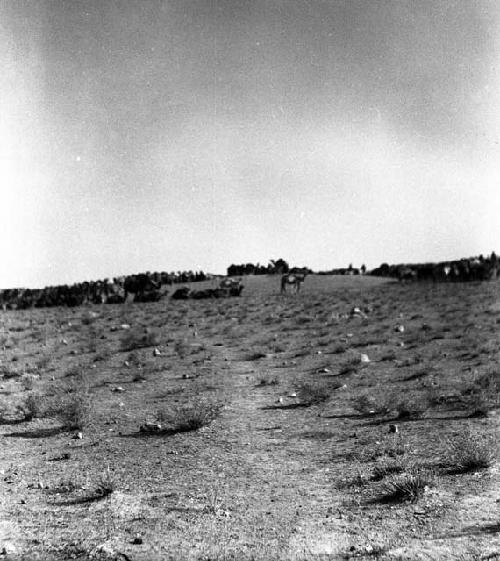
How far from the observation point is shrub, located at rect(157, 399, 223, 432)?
7.80 metres

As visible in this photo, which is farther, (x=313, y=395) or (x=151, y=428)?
(x=313, y=395)

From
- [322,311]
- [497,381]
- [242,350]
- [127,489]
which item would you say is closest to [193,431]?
[127,489]

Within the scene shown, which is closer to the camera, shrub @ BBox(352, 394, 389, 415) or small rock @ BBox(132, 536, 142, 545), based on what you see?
small rock @ BBox(132, 536, 142, 545)

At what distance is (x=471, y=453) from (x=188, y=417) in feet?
13.3

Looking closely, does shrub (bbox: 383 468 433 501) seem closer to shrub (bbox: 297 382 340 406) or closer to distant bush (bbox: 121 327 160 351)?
shrub (bbox: 297 382 340 406)

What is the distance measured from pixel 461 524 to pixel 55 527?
3664mm

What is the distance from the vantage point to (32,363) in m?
14.5

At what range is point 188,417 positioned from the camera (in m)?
7.85

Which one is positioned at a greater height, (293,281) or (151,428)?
(293,281)

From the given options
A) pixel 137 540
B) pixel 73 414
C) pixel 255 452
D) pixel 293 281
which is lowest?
pixel 255 452

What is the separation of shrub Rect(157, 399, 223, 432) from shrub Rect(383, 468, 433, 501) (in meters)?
3.26

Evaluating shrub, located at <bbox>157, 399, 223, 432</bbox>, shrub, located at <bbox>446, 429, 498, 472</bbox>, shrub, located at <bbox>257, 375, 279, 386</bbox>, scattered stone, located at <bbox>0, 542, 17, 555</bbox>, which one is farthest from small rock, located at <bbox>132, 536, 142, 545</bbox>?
shrub, located at <bbox>257, 375, 279, 386</bbox>

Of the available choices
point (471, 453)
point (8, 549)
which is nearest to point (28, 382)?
point (8, 549)

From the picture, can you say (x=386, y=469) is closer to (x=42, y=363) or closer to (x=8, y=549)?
(x=8, y=549)
